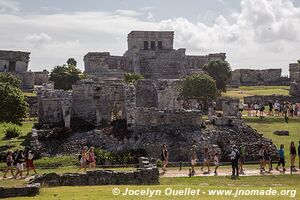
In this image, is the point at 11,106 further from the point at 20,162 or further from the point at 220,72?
the point at 220,72

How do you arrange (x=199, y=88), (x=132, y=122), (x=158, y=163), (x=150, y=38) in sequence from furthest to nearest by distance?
(x=150, y=38)
(x=199, y=88)
(x=132, y=122)
(x=158, y=163)

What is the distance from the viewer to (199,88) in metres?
49.1

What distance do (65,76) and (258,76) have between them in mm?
45897

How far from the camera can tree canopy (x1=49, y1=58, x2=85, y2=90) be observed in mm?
53875

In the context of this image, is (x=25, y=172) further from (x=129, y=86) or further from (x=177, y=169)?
(x=129, y=86)

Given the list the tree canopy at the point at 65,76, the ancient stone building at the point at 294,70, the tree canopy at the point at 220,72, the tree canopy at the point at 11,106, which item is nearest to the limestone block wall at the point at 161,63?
the tree canopy at the point at 220,72

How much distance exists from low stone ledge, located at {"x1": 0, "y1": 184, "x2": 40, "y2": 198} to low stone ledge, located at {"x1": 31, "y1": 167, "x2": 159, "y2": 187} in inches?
113

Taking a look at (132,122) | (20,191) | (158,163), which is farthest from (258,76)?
(20,191)

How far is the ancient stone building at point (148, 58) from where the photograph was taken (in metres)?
73.4

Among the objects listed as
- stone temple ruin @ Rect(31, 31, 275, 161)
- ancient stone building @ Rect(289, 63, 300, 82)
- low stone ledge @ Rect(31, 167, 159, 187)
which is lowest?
low stone ledge @ Rect(31, 167, 159, 187)

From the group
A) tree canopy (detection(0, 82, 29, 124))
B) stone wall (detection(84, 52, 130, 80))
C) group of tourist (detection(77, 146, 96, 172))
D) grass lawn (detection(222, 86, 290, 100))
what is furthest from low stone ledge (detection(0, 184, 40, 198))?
stone wall (detection(84, 52, 130, 80))

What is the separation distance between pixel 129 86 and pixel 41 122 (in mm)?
6548

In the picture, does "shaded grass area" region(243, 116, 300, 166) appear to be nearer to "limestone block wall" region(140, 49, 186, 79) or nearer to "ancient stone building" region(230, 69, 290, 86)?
"limestone block wall" region(140, 49, 186, 79)

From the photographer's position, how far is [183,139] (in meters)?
30.2
